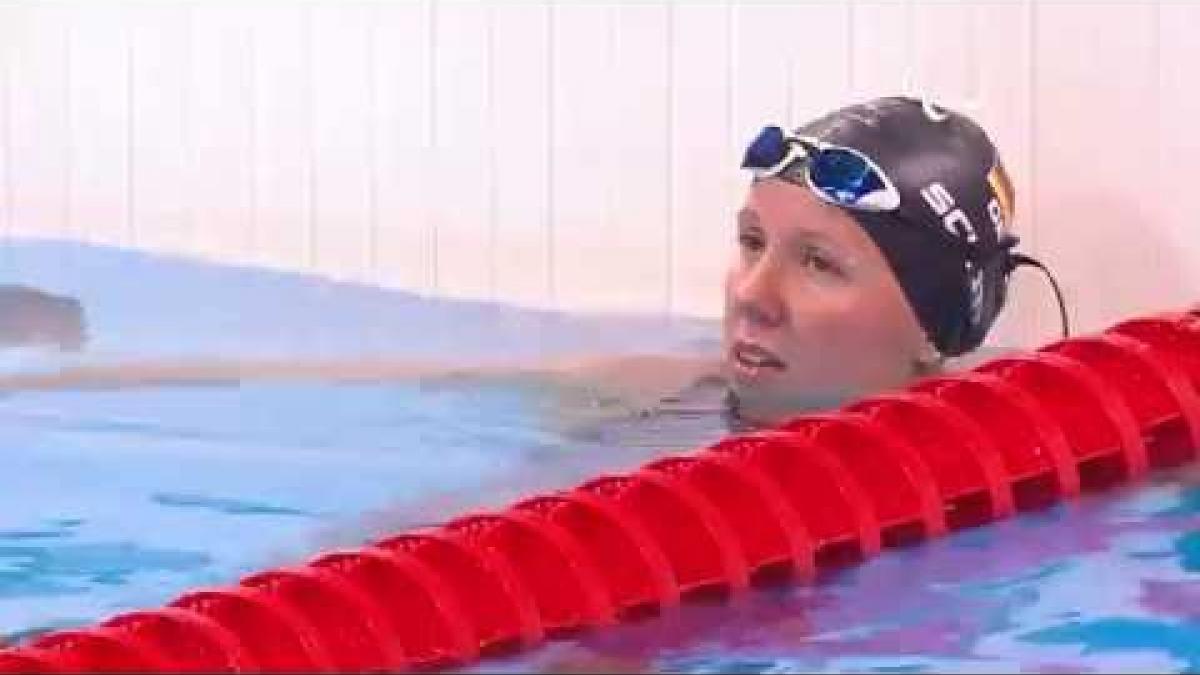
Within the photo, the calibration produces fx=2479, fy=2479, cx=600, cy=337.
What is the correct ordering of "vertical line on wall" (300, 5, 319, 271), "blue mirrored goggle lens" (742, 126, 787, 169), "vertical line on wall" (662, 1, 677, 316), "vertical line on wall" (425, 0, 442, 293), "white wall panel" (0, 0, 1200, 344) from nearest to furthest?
"blue mirrored goggle lens" (742, 126, 787, 169)
"white wall panel" (0, 0, 1200, 344)
"vertical line on wall" (662, 1, 677, 316)
"vertical line on wall" (425, 0, 442, 293)
"vertical line on wall" (300, 5, 319, 271)

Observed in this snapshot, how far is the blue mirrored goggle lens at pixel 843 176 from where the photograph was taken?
279 cm

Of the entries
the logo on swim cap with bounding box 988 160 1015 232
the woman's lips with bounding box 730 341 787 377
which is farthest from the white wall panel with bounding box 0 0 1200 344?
the woman's lips with bounding box 730 341 787 377

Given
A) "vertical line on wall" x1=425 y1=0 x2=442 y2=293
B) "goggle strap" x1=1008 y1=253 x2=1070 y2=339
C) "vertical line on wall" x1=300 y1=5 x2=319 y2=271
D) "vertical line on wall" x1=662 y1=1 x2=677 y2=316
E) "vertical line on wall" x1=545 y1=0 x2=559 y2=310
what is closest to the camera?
"goggle strap" x1=1008 y1=253 x2=1070 y2=339

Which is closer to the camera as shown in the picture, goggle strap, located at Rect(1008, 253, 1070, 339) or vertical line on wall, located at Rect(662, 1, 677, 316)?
goggle strap, located at Rect(1008, 253, 1070, 339)

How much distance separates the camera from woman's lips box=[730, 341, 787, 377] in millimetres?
2746

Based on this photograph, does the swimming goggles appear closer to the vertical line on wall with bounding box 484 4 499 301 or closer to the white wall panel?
the white wall panel

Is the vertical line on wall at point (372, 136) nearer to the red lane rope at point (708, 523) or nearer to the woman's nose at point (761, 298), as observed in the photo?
the woman's nose at point (761, 298)

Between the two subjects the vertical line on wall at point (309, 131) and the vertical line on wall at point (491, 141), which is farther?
the vertical line on wall at point (309, 131)

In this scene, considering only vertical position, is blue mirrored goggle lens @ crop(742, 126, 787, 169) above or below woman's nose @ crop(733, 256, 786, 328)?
above

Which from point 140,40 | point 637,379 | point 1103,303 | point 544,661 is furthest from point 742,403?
point 140,40

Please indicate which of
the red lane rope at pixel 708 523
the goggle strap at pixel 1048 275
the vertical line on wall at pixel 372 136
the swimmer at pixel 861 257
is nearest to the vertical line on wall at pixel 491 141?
the vertical line on wall at pixel 372 136

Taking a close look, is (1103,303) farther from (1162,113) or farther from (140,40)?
(140,40)

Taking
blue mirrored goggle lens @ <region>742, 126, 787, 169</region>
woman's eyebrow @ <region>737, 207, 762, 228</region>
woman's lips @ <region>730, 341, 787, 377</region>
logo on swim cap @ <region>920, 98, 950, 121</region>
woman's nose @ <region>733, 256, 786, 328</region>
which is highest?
logo on swim cap @ <region>920, 98, 950, 121</region>

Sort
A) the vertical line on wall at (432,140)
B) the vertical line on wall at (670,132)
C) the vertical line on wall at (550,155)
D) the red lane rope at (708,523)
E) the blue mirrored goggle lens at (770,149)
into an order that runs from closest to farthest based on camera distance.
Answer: the red lane rope at (708,523) < the blue mirrored goggle lens at (770,149) < the vertical line on wall at (670,132) < the vertical line on wall at (550,155) < the vertical line on wall at (432,140)
